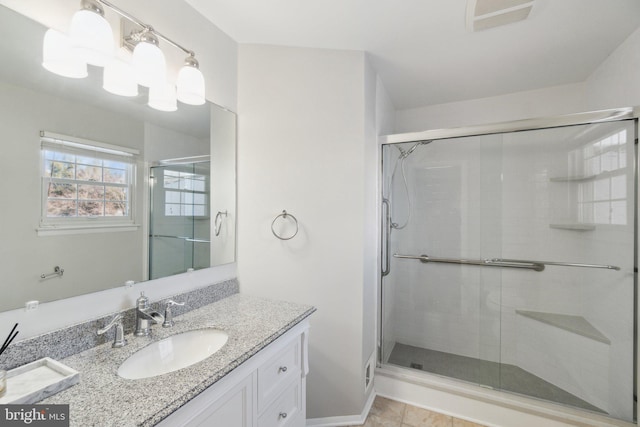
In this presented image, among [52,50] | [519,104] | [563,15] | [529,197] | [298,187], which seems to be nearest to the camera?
[52,50]

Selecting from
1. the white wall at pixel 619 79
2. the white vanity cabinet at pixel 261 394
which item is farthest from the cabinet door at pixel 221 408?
the white wall at pixel 619 79

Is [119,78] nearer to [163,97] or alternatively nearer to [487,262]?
[163,97]

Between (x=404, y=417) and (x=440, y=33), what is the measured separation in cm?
244

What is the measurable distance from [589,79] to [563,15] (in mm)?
1083

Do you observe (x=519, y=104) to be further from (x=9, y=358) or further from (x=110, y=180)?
(x=9, y=358)

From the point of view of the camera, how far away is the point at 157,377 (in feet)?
2.69

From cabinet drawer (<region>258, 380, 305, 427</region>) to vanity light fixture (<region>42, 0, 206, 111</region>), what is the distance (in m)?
1.42

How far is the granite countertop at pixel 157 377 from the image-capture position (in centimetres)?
67

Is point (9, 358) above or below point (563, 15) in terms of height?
below

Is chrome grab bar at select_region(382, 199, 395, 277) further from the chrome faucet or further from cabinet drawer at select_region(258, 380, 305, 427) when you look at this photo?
the chrome faucet

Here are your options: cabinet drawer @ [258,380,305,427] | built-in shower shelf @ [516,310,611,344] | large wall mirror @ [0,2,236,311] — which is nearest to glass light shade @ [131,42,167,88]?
large wall mirror @ [0,2,236,311]

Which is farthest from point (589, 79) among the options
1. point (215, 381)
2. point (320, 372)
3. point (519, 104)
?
point (215, 381)

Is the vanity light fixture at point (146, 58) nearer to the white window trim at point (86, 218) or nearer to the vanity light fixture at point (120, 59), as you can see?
the vanity light fixture at point (120, 59)

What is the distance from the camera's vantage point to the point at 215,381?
0.83 meters
